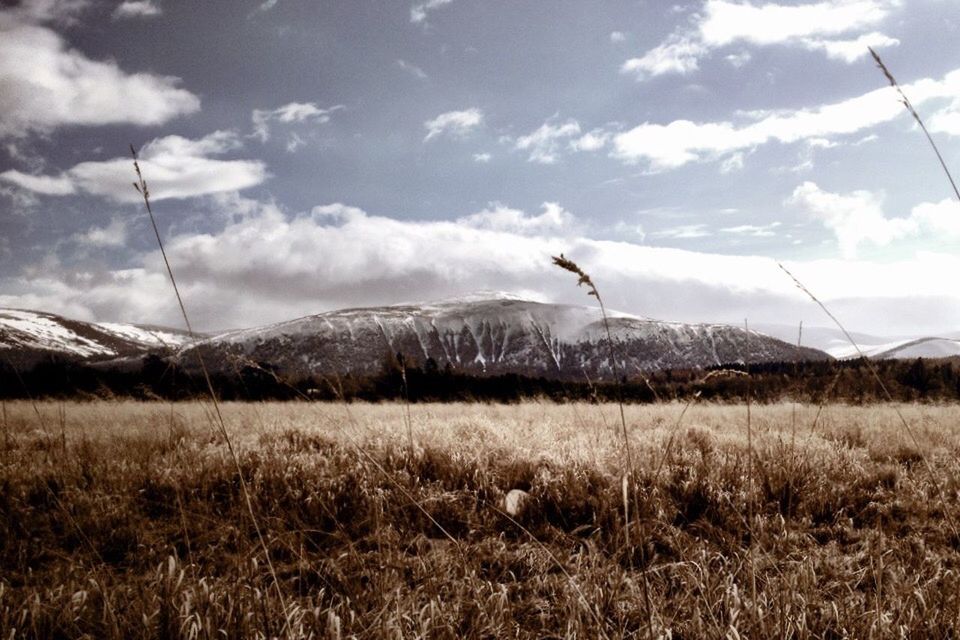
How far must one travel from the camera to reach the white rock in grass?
421 cm

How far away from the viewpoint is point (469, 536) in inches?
148

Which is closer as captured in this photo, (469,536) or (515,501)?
(469,536)

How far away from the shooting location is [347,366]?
17875 centimetres

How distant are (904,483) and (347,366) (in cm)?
18206

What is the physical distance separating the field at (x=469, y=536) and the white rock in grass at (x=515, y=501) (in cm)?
4

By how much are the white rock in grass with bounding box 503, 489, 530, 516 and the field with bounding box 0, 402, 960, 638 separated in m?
0.04

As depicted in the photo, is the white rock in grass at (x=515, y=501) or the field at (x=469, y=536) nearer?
the field at (x=469, y=536)

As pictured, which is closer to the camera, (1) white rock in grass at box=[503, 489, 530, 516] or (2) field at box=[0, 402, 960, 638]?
(2) field at box=[0, 402, 960, 638]

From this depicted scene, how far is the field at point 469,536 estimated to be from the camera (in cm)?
226

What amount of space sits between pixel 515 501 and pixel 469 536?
2.33 ft

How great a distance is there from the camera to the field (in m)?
2.26

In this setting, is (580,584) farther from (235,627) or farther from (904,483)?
(904,483)

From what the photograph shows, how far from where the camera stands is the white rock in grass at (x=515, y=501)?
4.21m

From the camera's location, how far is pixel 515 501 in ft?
14.3
